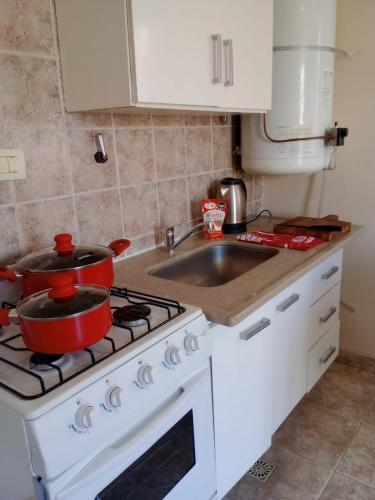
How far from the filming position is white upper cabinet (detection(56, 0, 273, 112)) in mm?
1063

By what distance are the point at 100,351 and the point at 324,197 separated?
1.67m

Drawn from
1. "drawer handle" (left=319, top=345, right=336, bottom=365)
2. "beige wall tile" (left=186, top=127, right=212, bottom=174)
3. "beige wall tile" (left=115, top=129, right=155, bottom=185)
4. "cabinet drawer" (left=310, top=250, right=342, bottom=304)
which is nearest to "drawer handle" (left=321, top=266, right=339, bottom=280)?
"cabinet drawer" (left=310, top=250, right=342, bottom=304)

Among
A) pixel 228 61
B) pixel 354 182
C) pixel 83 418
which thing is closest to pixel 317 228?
pixel 354 182

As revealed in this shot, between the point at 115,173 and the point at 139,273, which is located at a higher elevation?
the point at 115,173

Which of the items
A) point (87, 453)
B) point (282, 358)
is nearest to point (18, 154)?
point (87, 453)

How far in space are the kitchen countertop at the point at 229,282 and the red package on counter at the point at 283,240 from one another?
1.1 inches

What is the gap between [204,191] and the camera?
74.9 inches

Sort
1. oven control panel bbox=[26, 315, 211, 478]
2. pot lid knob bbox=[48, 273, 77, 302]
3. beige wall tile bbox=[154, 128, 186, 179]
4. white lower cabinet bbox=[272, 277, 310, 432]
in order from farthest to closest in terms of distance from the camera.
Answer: beige wall tile bbox=[154, 128, 186, 179], white lower cabinet bbox=[272, 277, 310, 432], pot lid knob bbox=[48, 273, 77, 302], oven control panel bbox=[26, 315, 211, 478]

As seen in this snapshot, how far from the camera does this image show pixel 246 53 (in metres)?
1.46

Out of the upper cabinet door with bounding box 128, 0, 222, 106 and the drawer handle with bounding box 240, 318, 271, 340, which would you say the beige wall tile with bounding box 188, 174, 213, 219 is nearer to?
the upper cabinet door with bounding box 128, 0, 222, 106

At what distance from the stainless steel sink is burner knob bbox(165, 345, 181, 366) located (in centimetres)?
66

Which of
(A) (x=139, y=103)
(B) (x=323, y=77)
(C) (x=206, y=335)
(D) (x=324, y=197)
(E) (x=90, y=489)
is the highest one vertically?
(B) (x=323, y=77)

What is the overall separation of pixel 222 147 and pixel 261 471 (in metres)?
1.43

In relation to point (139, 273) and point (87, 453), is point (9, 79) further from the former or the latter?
point (87, 453)
